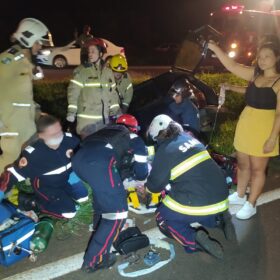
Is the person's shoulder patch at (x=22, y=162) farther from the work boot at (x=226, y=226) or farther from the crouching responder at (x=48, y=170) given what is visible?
the work boot at (x=226, y=226)

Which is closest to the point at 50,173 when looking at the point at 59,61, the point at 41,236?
the point at 41,236

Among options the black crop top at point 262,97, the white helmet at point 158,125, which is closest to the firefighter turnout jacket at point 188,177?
the white helmet at point 158,125

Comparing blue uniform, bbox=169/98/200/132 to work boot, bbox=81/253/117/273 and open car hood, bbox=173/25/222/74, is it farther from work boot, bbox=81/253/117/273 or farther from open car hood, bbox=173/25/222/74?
work boot, bbox=81/253/117/273

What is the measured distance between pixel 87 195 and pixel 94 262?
1.16 metres

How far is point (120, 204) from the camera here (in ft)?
10.8

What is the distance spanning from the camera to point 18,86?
4.00 meters

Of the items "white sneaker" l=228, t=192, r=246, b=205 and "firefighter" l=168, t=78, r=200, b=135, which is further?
"firefighter" l=168, t=78, r=200, b=135

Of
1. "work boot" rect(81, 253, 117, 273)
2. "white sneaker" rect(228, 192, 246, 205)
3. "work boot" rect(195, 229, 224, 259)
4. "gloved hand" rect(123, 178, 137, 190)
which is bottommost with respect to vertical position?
"white sneaker" rect(228, 192, 246, 205)

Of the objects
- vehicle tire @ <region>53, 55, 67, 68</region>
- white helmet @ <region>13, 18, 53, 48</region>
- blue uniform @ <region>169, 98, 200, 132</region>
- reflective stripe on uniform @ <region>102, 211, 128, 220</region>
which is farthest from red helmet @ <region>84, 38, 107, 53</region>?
vehicle tire @ <region>53, 55, 67, 68</region>

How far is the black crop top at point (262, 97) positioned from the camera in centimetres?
383

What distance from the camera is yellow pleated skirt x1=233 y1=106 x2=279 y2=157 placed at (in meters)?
3.95

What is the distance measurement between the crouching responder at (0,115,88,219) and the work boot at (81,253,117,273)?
77 centimetres

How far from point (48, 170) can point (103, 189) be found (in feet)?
2.89

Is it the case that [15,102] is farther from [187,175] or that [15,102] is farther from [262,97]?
[262,97]
